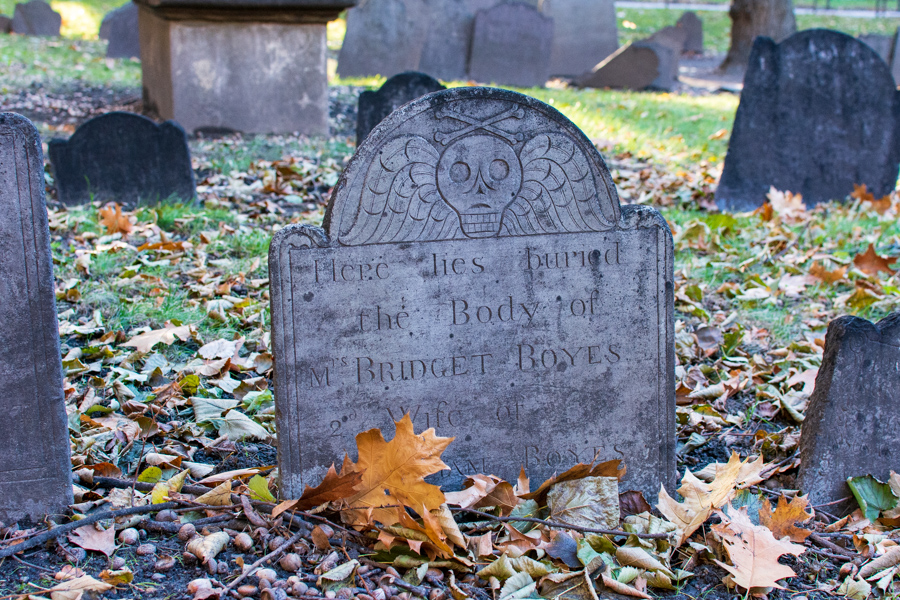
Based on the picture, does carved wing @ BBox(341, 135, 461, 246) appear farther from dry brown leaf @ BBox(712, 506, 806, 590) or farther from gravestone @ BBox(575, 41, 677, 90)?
gravestone @ BBox(575, 41, 677, 90)

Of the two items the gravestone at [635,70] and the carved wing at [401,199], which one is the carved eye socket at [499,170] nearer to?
the carved wing at [401,199]

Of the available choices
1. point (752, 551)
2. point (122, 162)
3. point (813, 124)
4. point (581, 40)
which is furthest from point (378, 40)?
point (752, 551)

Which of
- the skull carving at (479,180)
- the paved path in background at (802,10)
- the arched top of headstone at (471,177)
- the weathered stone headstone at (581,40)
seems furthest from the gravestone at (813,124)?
the paved path in background at (802,10)

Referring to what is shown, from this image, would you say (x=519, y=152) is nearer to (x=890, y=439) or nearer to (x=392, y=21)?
(x=890, y=439)

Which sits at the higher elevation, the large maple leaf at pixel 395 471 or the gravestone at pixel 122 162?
the gravestone at pixel 122 162

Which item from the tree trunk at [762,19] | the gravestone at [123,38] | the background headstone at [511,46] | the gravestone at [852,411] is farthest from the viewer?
the tree trunk at [762,19]

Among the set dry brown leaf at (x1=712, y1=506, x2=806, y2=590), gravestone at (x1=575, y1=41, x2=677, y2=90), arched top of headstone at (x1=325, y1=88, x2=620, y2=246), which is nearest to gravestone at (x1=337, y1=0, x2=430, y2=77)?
gravestone at (x1=575, y1=41, x2=677, y2=90)

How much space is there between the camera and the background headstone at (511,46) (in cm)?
1320

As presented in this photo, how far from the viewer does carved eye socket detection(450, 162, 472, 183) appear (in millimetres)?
2494

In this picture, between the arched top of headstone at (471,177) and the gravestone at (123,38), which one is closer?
the arched top of headstone at (471,177)

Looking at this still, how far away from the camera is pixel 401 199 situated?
246 centimetres

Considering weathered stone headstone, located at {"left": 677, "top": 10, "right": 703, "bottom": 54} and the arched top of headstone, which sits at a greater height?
weathered stone headstone, located at {"left": 677, "top": 10, "right": 703, "bottom": 54}

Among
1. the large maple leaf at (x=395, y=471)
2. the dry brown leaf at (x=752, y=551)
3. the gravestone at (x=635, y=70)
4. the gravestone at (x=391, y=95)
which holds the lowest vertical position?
the dry brown leaf at (x=752, y=551)

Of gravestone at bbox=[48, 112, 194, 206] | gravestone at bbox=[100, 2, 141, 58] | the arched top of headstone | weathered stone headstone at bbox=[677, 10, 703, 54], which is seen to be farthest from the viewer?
weathered stone headstone at bbox=[677, 10, 703, 54]
